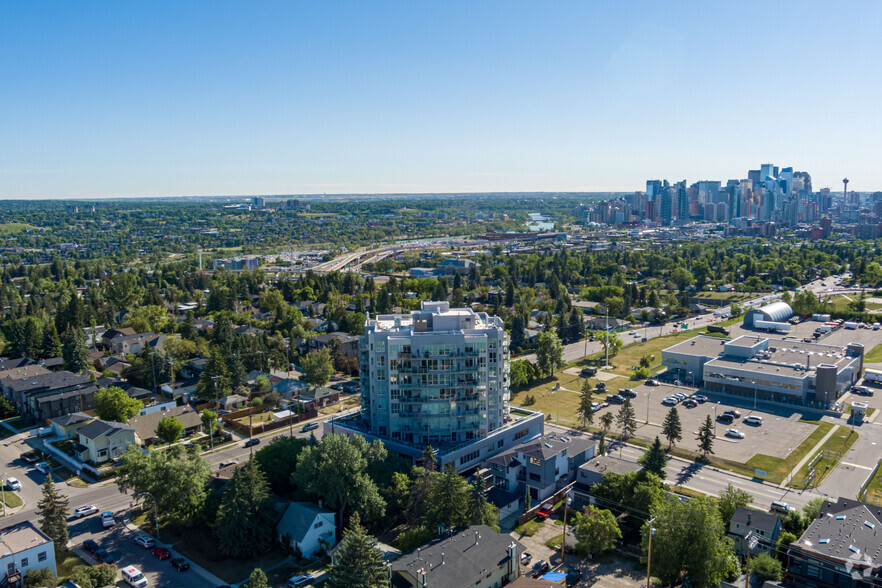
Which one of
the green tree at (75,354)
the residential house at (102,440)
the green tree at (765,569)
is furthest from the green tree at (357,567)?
the green tree at (75,354)

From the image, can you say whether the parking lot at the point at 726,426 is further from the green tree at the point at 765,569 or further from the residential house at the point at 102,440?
the residential house at the point at 102,440

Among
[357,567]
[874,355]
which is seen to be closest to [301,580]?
[357,567]

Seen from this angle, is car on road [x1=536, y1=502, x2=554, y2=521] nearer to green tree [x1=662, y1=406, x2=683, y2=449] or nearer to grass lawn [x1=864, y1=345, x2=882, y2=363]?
green tree [x1=662, y1=406, x2=683, y2=449]

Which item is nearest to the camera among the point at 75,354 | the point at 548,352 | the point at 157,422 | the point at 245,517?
the point at 245,517

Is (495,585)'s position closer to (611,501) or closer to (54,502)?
(611,501)

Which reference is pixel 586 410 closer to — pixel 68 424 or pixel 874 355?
pixel 68 424

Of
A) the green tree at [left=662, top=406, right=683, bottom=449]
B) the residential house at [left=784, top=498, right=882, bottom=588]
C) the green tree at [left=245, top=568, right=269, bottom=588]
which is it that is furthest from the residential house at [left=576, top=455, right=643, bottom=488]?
the green tree at [left=245, top=568, right=269, bottom=588]
